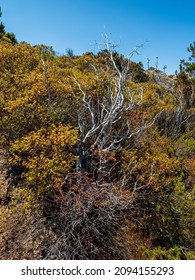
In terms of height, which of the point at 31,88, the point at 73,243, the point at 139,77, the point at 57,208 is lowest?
the point at 73,243

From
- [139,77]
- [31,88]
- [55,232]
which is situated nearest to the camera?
[55,232]

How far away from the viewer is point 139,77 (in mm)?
28391

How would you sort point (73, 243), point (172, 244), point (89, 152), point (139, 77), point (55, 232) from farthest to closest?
point (139, 77)
point (89, 152)
point (172, 244)
point (55, 232)
point (73, 243)

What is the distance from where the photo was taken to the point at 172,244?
6.32 metres

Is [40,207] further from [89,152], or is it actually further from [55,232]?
[89,152]

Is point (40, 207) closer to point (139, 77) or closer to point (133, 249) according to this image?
point (133, 249)

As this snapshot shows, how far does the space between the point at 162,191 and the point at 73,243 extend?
3.20 metres

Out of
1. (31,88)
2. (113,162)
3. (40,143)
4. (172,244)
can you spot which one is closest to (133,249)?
(172,244)

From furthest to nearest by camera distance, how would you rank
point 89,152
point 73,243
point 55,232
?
point 89,152 < point 55,232 < point 73,243

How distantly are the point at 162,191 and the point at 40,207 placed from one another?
11.9 feet

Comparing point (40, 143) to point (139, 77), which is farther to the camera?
point (139, 77)

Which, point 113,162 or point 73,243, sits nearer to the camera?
point 73,243

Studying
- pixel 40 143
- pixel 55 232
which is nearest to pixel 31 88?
pixel 40 143

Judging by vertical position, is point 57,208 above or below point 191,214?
above
